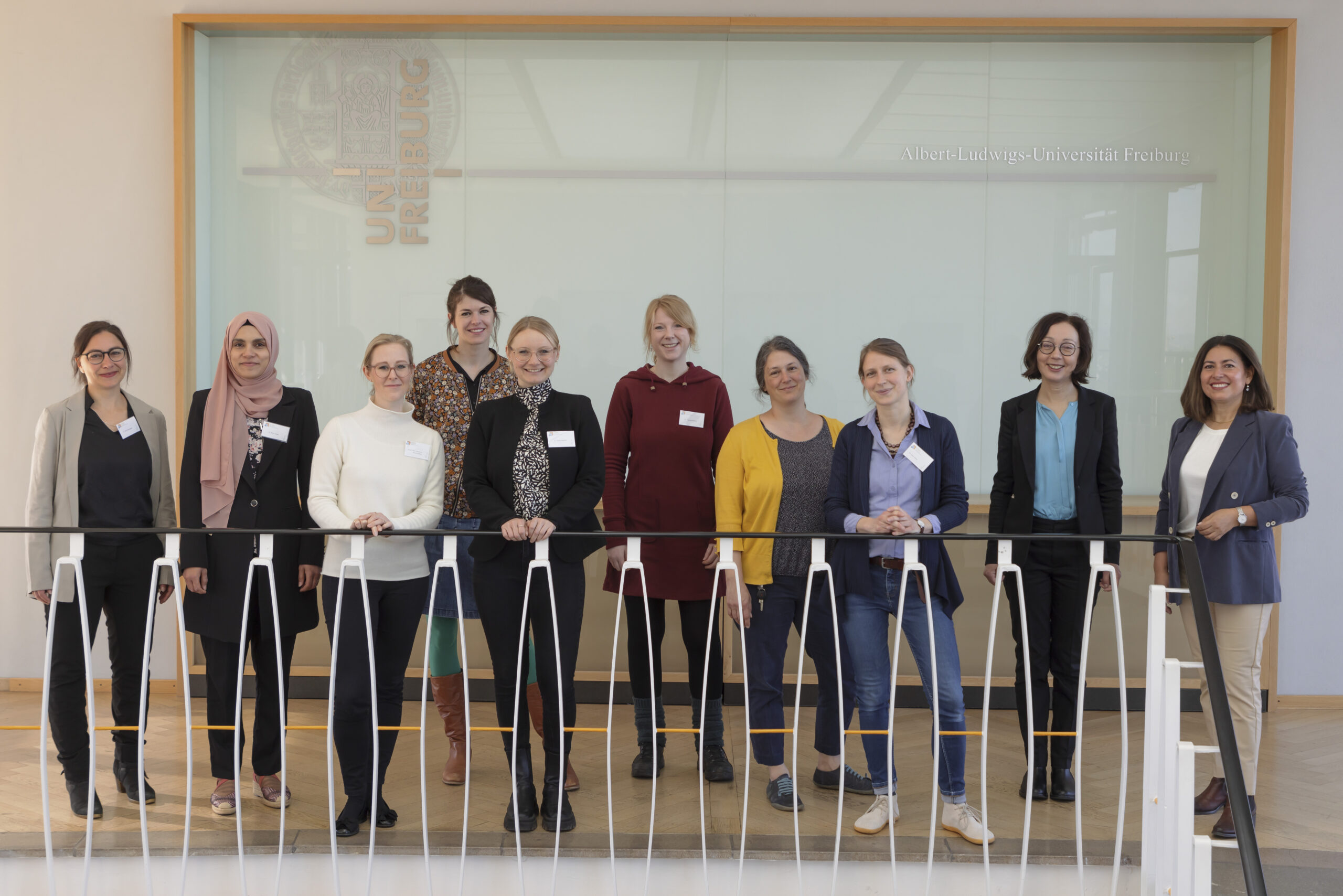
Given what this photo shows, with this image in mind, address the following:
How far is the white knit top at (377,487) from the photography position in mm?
2785

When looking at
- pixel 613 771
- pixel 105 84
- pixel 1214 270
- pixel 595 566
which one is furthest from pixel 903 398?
pixel 105 84

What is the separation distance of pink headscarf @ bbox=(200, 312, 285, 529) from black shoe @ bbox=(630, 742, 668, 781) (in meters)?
1.59

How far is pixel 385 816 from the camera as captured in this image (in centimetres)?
→ 288

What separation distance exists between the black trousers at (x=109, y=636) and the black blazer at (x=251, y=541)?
0.66ft

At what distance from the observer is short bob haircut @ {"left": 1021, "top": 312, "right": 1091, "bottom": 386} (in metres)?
3.06

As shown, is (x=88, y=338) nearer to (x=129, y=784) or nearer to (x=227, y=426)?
(x=227, y=426)

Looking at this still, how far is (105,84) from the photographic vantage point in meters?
4.27

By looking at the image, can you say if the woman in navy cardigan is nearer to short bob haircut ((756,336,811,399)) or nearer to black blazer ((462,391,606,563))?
short bob haircut ((756,336,811,399))

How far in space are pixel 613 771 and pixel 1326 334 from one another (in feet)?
12.3

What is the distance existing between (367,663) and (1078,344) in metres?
2.46

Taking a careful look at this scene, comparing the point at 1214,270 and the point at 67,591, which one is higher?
the point at 1214,270

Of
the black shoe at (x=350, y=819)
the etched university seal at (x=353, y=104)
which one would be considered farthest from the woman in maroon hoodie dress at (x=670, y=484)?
the etched university seal at (x=353, y=104)

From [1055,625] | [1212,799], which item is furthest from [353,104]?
[1212,799]

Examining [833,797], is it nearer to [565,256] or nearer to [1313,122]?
[565,256]
